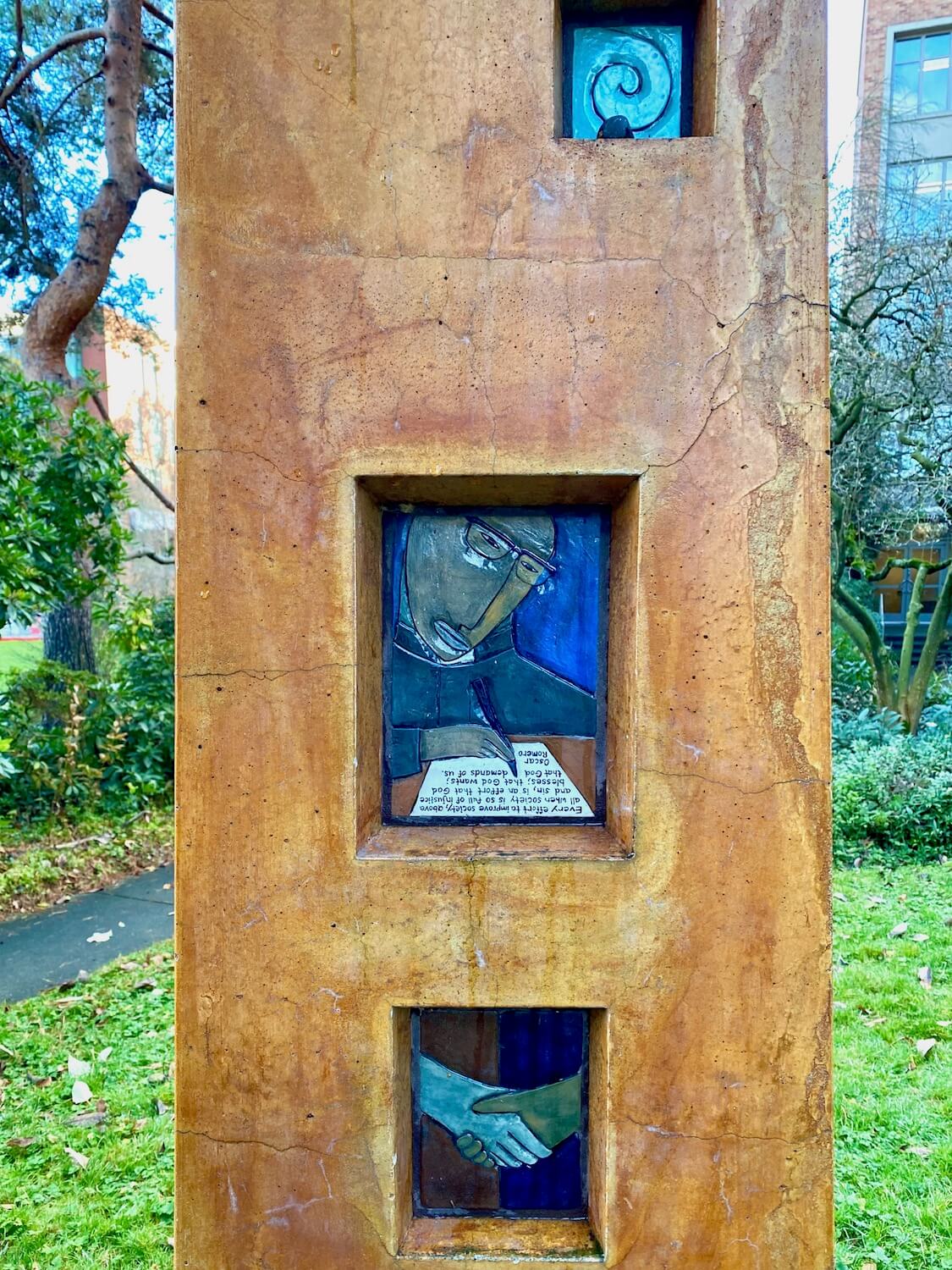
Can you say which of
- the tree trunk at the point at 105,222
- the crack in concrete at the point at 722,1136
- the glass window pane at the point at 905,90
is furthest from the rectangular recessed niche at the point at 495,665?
the glass window pane at the point at 905,90

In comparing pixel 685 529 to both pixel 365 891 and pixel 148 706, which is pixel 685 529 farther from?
pixel 148 706

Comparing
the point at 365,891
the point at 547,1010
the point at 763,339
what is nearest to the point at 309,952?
the point at 365,891

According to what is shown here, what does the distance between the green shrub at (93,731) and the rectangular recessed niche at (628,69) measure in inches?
246

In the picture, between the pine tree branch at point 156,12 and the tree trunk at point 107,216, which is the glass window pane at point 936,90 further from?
the tree trunk at point 107,216

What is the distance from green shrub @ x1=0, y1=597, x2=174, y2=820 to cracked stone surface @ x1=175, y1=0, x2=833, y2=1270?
18.2ft

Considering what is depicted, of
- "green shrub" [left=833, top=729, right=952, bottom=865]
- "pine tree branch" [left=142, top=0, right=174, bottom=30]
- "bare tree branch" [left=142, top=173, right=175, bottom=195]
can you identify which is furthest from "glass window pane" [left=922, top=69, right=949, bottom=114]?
"bare tree branch" [left=142, top=173, right=175, bottom=195]

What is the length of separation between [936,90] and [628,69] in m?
13.1

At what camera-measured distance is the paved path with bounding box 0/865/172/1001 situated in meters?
4.79

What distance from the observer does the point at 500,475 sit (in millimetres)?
2039

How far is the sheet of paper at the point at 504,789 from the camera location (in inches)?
87.8

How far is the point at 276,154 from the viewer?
204 cm

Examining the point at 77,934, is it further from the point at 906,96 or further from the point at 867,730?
the point at 906,96

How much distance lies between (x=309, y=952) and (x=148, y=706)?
21.7 ft

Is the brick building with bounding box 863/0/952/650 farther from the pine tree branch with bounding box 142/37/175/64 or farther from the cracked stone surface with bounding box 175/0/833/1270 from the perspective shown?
the cracked stone surface with bounding box 175/0/833/1270
